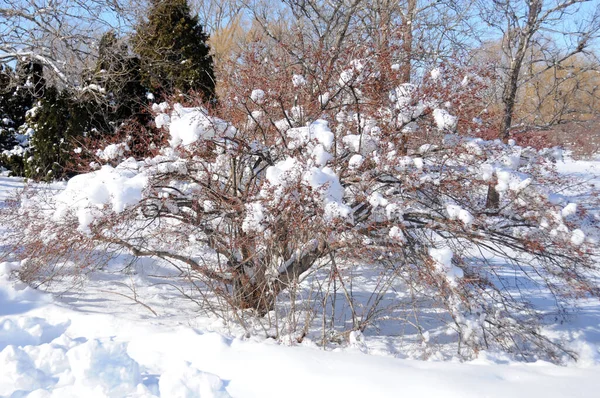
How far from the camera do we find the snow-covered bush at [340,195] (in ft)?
12.2

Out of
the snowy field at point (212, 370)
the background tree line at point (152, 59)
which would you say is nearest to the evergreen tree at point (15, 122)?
the background tree line at point (152, 59)

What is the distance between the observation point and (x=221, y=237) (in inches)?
170

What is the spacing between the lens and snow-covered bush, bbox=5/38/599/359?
373cm

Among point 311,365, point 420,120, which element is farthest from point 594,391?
point 420,120

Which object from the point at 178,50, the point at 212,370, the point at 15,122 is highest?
the point at 178,50

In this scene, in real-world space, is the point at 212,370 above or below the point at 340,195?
below

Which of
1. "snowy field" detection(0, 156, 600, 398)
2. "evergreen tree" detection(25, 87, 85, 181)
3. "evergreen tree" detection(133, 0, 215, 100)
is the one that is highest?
"evergreen tree" detection(133, 0, 215, 100)

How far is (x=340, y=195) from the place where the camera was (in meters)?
3.59

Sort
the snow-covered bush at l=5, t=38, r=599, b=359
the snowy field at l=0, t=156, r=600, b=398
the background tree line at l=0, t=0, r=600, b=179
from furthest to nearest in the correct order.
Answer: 1. the background tree line at l=0, t=0, r=600, b=179
2. the snow-covered bush at l=5, t=38, r=599, b=359
3. the snowy field at l=0, t=156, r=600, b=398

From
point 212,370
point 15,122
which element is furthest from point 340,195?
point 15,122

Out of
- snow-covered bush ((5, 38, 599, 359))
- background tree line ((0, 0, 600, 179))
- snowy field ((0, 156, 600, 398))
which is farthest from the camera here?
background tree line ((0, 0, 600, 179))

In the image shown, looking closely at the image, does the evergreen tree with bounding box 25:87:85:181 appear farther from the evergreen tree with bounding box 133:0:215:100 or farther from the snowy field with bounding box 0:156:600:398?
the snowy field with bounding box 0:156:600:398

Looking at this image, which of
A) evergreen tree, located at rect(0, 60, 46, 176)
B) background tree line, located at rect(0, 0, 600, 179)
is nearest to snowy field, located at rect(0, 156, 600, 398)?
background tree line, located at rect(0, 0, 600, 179)

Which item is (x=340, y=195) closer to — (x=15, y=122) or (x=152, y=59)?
(x=152, y=59)
